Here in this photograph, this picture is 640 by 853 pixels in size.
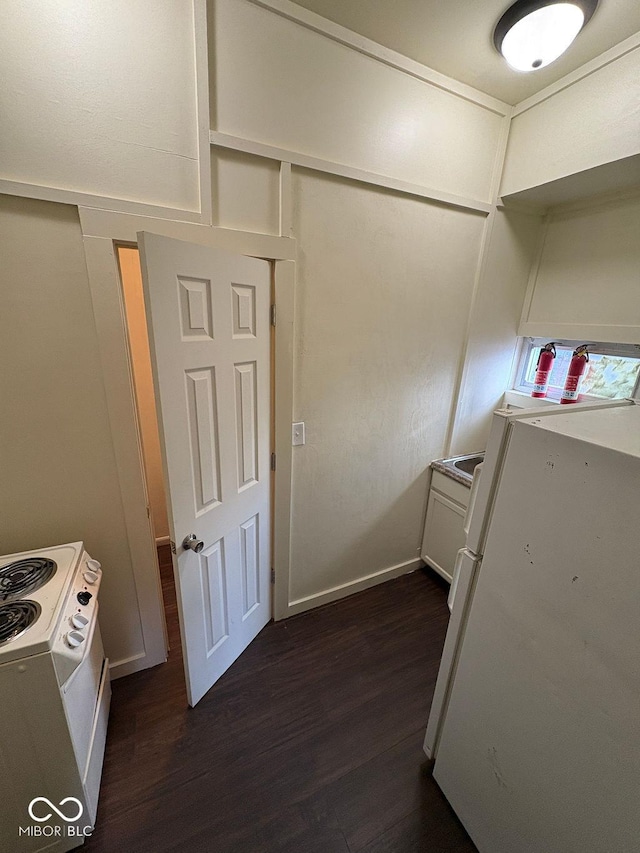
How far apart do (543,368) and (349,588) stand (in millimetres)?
1928

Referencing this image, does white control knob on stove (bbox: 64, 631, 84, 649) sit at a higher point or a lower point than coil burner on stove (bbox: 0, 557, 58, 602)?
lower

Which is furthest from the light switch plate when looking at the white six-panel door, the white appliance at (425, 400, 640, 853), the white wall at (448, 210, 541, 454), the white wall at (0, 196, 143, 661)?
the white wall at (448, 210, 541, 454)

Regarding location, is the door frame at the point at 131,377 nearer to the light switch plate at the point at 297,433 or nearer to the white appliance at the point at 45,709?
the light switch plate at the point at 297,433

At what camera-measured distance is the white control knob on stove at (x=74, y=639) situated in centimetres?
101

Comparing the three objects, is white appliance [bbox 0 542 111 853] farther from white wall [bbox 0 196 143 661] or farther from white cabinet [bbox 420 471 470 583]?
white cabinet [bbox 420 471 470 583]

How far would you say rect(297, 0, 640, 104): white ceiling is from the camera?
3.97 ft

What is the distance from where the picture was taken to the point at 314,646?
188 cm

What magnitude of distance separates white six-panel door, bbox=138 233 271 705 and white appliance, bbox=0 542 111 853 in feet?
1.16

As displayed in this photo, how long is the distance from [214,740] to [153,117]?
8.14 feet

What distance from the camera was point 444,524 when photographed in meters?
2.23

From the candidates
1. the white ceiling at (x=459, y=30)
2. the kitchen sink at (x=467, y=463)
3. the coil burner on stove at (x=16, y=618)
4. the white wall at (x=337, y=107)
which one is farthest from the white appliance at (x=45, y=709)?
the white ceiling at (x=459, y=30)
